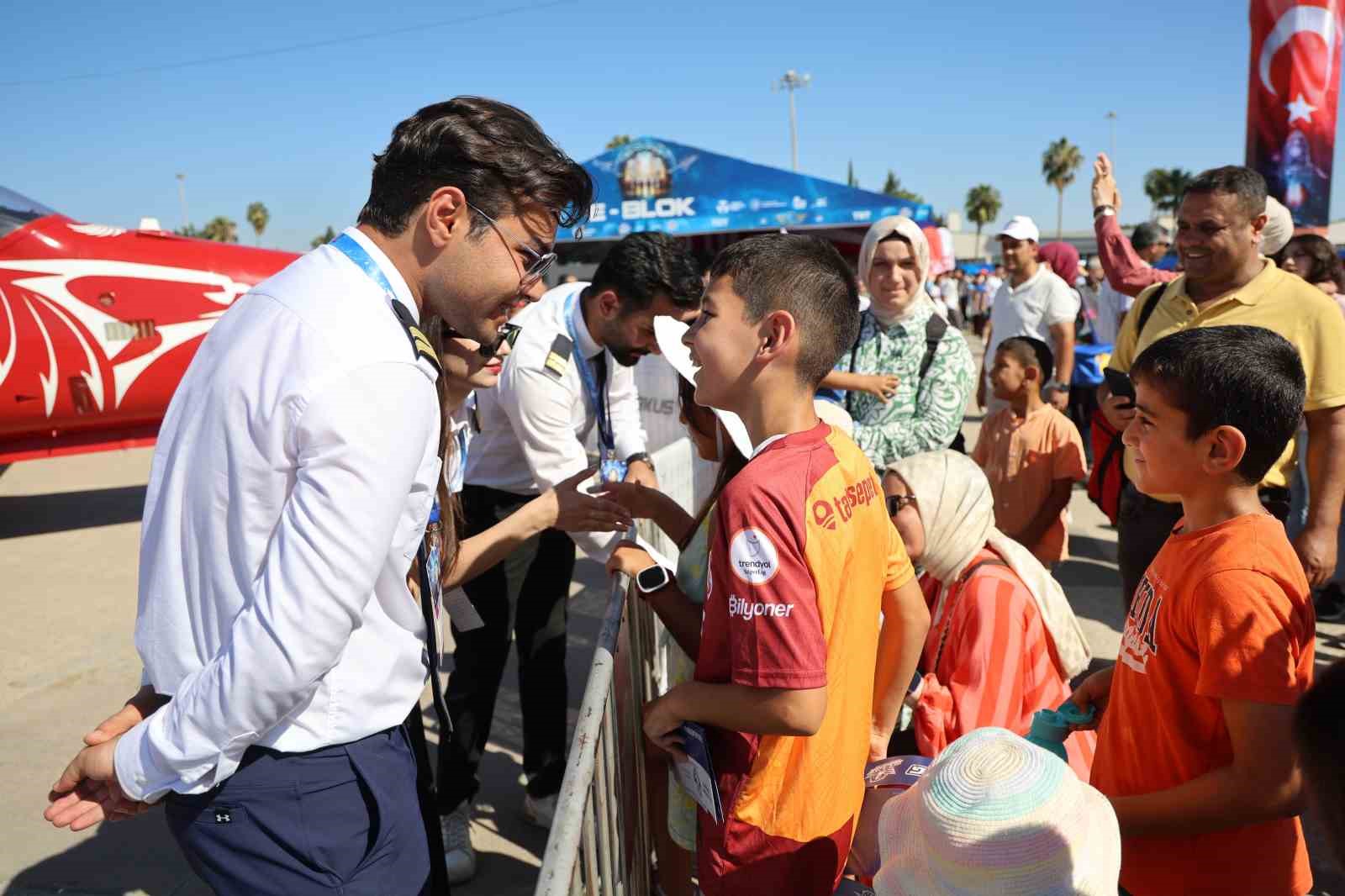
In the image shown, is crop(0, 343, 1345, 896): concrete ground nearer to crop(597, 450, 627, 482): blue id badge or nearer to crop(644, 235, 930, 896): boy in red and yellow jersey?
crop(597, 450, 627, 482): blue id badge

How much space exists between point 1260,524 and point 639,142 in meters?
18.6

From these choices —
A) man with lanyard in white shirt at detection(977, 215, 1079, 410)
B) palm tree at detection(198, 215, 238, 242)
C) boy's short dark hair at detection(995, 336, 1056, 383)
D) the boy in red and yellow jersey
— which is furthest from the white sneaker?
palm tree at detection(198, 215, 238, 242)

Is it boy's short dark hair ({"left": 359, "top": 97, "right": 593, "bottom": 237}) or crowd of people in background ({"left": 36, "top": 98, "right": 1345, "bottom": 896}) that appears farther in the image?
boy's short dark hair ({"left": 359, "top": 97, "right": 593, "bottom": 237})

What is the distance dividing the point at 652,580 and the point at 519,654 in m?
1.60

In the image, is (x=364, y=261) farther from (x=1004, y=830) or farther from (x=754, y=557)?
(x=1004, y=830)

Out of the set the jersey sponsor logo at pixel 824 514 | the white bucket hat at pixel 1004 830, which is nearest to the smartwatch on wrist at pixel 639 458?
the jersey sponsor logo at pixel 824 514

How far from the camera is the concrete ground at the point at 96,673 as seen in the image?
3289 millimetres

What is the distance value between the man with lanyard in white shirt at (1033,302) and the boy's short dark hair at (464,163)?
534cm

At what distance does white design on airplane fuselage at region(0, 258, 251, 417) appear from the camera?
279 inches

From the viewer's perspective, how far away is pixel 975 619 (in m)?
2.60

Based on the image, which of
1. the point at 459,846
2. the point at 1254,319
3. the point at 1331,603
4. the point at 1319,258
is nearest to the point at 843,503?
the point at 1254,319

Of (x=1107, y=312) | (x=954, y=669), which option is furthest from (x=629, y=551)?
(x=1107, y=312)

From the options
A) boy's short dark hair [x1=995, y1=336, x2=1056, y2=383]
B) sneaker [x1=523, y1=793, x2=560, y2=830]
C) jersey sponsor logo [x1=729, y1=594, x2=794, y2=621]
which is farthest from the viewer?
boy's short dark hair [x1=995, y1=336, x2=1056, y2=383]

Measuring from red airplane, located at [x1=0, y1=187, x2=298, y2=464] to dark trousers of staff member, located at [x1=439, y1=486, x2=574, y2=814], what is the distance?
18.3ft
